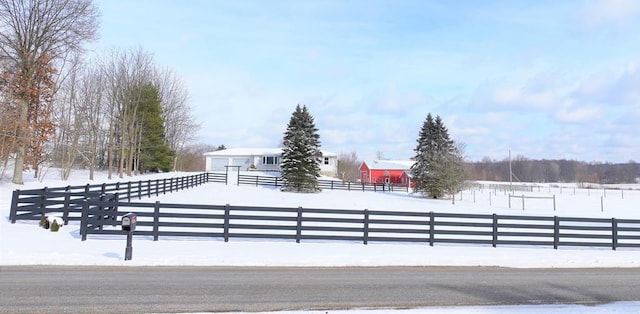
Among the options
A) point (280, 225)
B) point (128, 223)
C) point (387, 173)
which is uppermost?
point (387, 173)

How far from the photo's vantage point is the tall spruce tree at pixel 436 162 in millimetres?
43812

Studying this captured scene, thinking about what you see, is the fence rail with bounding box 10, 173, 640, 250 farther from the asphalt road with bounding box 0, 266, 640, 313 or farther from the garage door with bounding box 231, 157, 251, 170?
the garage door with bounding box 231, 157, 251, 170

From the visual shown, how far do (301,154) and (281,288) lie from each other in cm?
3923

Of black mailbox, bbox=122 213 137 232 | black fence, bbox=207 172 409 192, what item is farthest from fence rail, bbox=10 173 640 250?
black fence, bbox=207 172 409 192

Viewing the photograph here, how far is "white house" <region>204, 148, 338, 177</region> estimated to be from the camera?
70000 millimetres

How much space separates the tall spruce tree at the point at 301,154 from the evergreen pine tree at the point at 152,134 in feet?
56.2

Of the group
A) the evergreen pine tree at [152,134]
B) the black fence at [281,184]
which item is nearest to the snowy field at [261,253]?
the black fence at [281,184]

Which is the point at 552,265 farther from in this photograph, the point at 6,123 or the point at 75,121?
the point at 75,121

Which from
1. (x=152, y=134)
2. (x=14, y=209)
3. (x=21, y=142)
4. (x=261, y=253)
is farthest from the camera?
(x=152, y=134)

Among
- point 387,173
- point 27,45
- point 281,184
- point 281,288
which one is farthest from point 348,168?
point 281,288

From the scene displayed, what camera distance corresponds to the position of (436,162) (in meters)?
45.8

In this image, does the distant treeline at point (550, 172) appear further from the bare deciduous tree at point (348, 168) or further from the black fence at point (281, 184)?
the black fence at point (281, 184)

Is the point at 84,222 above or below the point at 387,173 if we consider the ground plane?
below

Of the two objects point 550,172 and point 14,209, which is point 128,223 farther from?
point 550,172
